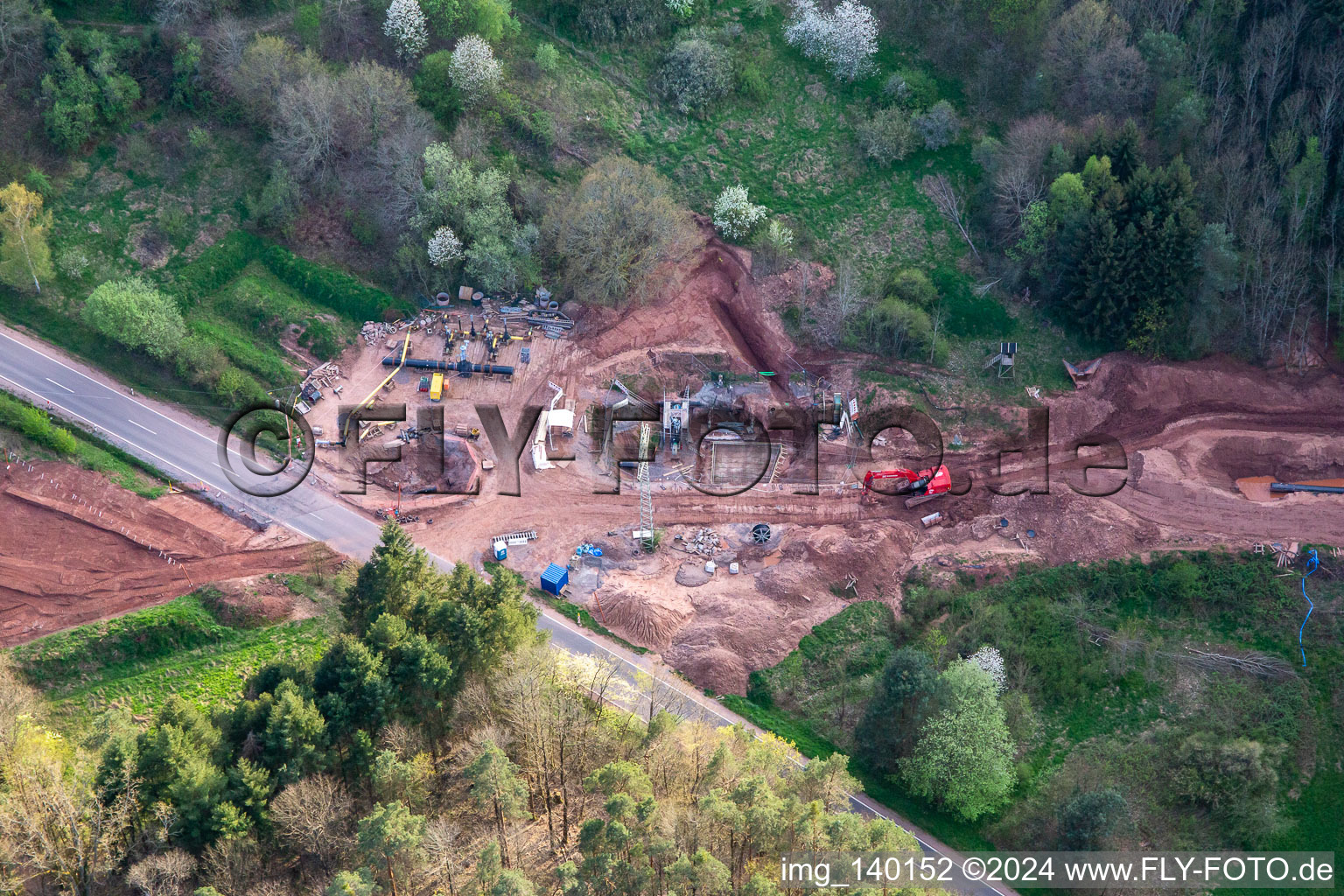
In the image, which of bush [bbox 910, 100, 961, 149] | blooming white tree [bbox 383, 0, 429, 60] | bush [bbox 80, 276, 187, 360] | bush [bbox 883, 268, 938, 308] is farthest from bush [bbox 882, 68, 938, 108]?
bush [bbox 80, 276, 187, 360]

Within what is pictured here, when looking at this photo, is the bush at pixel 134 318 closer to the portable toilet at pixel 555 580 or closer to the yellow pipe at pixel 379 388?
the yellow pipe at pixel 379 388

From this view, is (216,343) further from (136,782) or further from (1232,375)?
(1232,375)

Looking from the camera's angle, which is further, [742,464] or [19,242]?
[742,464]

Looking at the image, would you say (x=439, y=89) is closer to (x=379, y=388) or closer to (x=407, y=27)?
(x=407, y=27)

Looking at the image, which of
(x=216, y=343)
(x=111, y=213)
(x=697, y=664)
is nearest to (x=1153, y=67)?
(x=697, y=664)

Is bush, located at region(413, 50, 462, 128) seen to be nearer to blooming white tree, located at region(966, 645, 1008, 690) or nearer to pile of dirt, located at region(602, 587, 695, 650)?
pile of dirt, located at region(602, 587, 695, 650)

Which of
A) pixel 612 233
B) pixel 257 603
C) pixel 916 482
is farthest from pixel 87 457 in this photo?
pixel 916 482
